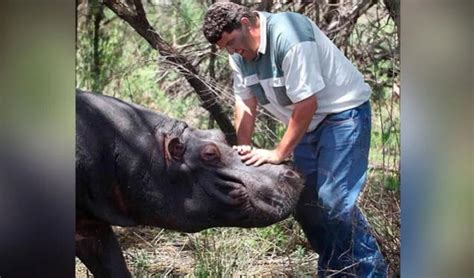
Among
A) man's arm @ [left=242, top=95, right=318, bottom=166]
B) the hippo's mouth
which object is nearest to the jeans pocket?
man's arm @ [left=242, top=95, right=318, bottom=166]

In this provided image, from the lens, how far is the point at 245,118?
6129 millimetres

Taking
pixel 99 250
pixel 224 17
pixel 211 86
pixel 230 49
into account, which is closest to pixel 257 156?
pixel 211 86

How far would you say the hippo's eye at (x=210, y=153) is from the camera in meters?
6.11

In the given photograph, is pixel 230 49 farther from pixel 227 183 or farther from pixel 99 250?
pixel 99 250

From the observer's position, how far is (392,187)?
20.3 feet

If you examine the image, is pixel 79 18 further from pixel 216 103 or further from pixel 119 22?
pixel 216 103

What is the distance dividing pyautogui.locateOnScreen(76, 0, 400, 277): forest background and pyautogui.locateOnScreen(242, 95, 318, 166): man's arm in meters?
0.07

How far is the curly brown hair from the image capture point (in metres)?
6.02

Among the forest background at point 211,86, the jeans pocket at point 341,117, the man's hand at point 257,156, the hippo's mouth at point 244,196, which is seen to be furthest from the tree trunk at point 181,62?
the jeans pocket at point 341,117

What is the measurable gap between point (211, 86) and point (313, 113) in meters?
0.77

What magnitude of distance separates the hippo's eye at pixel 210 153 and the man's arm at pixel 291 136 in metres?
0.20

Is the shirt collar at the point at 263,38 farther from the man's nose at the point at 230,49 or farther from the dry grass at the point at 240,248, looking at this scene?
the dry grass at the point at 240,248
